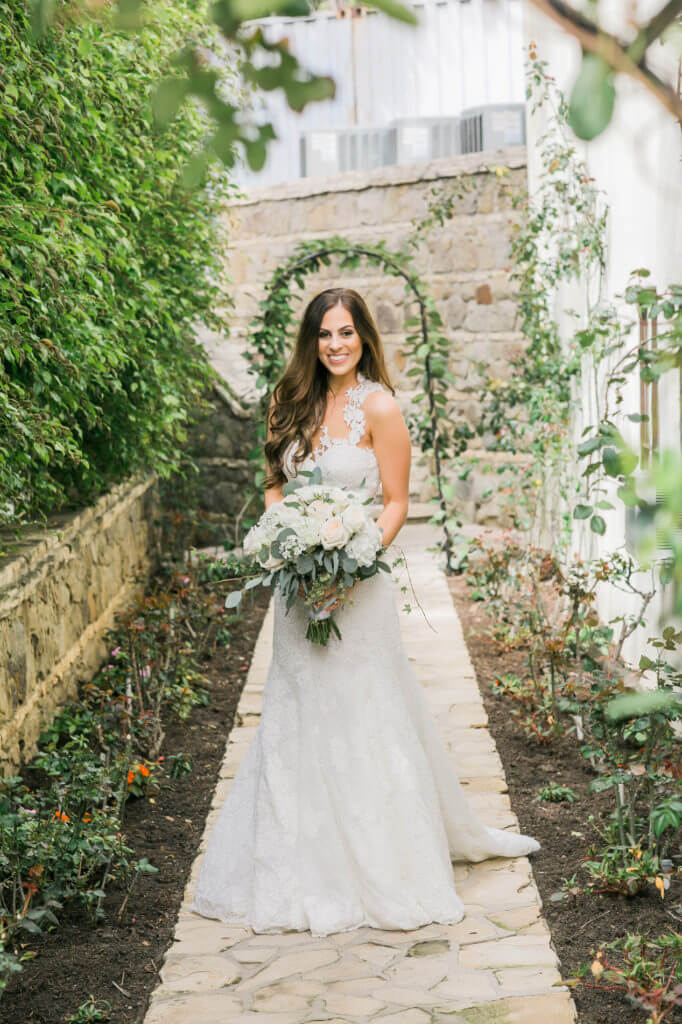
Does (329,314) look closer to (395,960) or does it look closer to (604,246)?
(395,960)

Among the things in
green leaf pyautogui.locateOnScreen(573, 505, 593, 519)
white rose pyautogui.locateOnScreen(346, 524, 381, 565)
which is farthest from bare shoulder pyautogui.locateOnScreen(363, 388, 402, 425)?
green leaf pyautogui.locateOnScreen(573, 505, 593, 519)

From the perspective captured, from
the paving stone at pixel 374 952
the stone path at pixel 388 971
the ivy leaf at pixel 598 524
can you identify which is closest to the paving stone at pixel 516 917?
the stone path at pixel 388 971

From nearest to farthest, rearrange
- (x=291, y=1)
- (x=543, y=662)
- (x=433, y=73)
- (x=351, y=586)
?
(x=291, y=1) < (x=351, y=586) < (x=543, y=662) < (x=433, y=73)

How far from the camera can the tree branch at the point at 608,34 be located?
84 centimetres

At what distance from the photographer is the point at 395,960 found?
124 inches

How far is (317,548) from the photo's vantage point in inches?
134

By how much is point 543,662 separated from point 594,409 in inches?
64.1

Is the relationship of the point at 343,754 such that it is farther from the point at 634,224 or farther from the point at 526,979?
the point at 634,224

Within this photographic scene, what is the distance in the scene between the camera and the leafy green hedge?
3.73 meters

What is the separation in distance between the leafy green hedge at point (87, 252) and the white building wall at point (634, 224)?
1.83 m

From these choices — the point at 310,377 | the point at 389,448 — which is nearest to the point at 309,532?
the point at 389,448

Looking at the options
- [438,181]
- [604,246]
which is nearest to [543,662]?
[604,246]

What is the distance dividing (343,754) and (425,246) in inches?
309

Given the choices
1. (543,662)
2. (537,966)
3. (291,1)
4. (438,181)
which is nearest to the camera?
(291,1)
